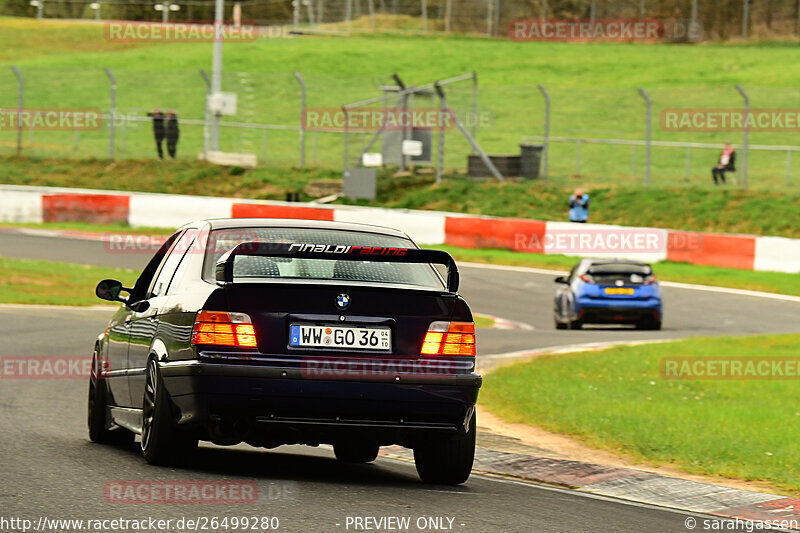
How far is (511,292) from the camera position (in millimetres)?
24609

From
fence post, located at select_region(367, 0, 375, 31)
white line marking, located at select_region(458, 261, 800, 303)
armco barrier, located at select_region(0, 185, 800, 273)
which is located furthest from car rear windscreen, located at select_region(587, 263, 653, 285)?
fence post, located at select_region(367, 0, 375, 31)

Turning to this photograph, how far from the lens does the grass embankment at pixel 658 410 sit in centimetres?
1002

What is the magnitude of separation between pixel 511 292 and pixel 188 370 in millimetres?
17701

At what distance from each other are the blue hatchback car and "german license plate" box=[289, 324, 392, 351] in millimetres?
14235

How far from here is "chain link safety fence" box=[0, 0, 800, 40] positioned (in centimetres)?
5888

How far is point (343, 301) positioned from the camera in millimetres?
7223

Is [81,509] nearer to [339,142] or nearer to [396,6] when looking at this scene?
[339,142]

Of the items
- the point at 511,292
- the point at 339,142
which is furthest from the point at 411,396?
the point at 339,142

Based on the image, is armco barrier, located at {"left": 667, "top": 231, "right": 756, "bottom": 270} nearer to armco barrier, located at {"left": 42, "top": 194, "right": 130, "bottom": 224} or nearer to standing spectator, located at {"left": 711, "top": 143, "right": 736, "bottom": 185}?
standing spectator, located at {"left": 711, "top": 143, "right": 736, "bottom": 185}

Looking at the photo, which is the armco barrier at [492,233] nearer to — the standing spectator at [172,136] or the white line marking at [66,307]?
the standing spectator at [172,136]

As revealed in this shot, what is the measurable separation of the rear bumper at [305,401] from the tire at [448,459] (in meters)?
0.50

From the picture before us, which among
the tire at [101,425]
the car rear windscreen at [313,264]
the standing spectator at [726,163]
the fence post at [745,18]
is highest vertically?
the fence post at [745,18]

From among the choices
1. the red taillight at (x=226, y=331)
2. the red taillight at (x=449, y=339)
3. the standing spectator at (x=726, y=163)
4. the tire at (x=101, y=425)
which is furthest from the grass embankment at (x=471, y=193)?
the red taillight at (x=226, y=331)

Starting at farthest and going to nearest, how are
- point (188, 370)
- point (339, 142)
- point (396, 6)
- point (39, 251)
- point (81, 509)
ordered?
point (396, 6), point (339, 142), point (39, 251), point (188, 370), point (81, 509)
